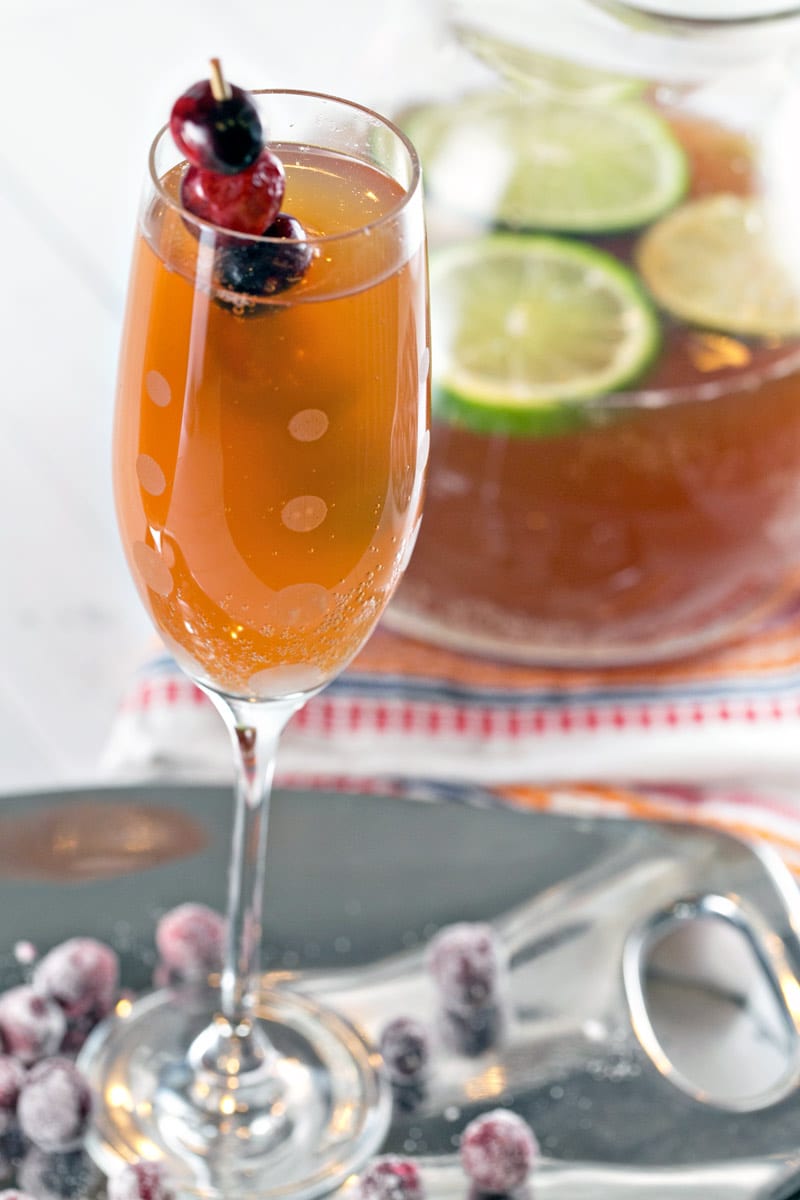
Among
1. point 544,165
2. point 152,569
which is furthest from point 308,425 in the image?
point 544,165

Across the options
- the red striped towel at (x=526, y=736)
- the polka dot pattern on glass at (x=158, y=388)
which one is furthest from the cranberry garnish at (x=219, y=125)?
the red striped towel at (x=526, y=736)

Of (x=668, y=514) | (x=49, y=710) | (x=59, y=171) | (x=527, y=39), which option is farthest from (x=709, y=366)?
(x=59, y=171)

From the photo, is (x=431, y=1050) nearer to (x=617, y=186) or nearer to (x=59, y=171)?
(x=617, y=186)

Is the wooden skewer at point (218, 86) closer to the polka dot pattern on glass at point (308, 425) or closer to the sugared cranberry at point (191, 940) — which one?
the polka dot pattern on glass at point (308, 425)

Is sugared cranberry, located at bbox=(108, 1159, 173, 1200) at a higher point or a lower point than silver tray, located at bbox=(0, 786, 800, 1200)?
lower

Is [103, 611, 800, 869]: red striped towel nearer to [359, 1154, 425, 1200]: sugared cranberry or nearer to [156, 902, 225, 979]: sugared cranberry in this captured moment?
[156, 902, 225, 979]: sugared cranberry

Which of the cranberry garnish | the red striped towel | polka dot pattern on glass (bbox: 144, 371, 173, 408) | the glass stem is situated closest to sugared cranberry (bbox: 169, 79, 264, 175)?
the cranberry garnish

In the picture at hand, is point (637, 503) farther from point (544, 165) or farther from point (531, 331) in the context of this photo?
point (544, 165)

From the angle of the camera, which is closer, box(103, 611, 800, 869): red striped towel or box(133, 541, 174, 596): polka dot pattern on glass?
box(133, 541, 174, 596): polka dot pattern on glass
